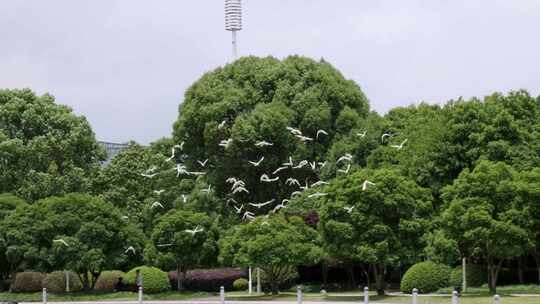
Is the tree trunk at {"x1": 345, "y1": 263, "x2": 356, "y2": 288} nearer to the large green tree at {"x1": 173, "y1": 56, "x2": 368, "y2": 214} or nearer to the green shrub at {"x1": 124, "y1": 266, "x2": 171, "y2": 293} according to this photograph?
the large green tree at {"x1": 173, "y1": 56, "x2": 368, "y2": 214}

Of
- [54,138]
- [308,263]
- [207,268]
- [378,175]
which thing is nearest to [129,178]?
[54,138]

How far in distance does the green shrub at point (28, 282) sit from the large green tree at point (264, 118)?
12.9 m

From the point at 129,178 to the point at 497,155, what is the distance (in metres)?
31.4

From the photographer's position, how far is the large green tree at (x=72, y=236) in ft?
185

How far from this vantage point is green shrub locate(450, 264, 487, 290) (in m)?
48.3

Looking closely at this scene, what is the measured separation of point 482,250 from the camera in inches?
1745

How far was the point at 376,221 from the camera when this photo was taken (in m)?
46.7

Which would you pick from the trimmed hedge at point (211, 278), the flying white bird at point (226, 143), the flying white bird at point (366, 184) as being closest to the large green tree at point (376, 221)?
the flying white bird at point (366, 184)

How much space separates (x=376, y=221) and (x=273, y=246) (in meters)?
5.82

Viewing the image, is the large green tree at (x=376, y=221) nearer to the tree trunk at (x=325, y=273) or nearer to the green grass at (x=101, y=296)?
the tree trunk at (x=325, y=273)

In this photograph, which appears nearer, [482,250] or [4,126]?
[482,250]

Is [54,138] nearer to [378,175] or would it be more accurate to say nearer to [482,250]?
[378,175]

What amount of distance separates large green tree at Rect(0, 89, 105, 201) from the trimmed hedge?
1270 centimetres

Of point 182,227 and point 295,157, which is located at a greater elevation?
point 295,157
